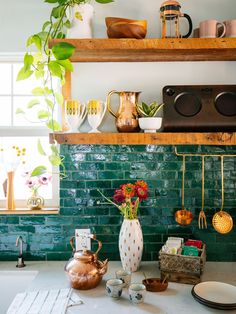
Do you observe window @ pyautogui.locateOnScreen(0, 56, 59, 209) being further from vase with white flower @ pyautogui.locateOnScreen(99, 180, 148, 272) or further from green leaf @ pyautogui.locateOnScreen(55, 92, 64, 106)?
vase with white flower @ pyautogui.locateOnScreen(99, 180, 148, 272)

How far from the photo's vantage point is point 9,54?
226 cm

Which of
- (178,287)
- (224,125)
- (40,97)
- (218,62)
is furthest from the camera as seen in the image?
(40,97)

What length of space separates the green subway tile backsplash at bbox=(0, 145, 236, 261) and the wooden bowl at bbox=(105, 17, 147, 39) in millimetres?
687

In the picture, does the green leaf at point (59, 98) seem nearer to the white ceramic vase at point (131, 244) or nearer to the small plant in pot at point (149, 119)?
the small plant in pot at point (149, 119)

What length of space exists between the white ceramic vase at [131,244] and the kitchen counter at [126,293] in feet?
0.24

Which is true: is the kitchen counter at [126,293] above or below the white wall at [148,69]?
below

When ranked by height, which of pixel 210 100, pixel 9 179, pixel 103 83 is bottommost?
pixel 9 179

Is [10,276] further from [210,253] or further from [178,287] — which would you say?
[210,253]

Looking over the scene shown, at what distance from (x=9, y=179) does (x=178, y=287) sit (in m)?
1.27

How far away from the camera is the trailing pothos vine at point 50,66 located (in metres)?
1.90

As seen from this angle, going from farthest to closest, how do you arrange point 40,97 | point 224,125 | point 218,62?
point 40,97 → point 218,62 → point 224,125

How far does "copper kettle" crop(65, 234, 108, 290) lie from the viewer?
1.75 metres

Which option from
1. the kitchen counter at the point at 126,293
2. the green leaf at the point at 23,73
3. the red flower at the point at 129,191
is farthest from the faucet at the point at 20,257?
the green leaf at the point at 23,73

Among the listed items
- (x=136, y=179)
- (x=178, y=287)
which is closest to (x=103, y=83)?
(x=136, y=179)
